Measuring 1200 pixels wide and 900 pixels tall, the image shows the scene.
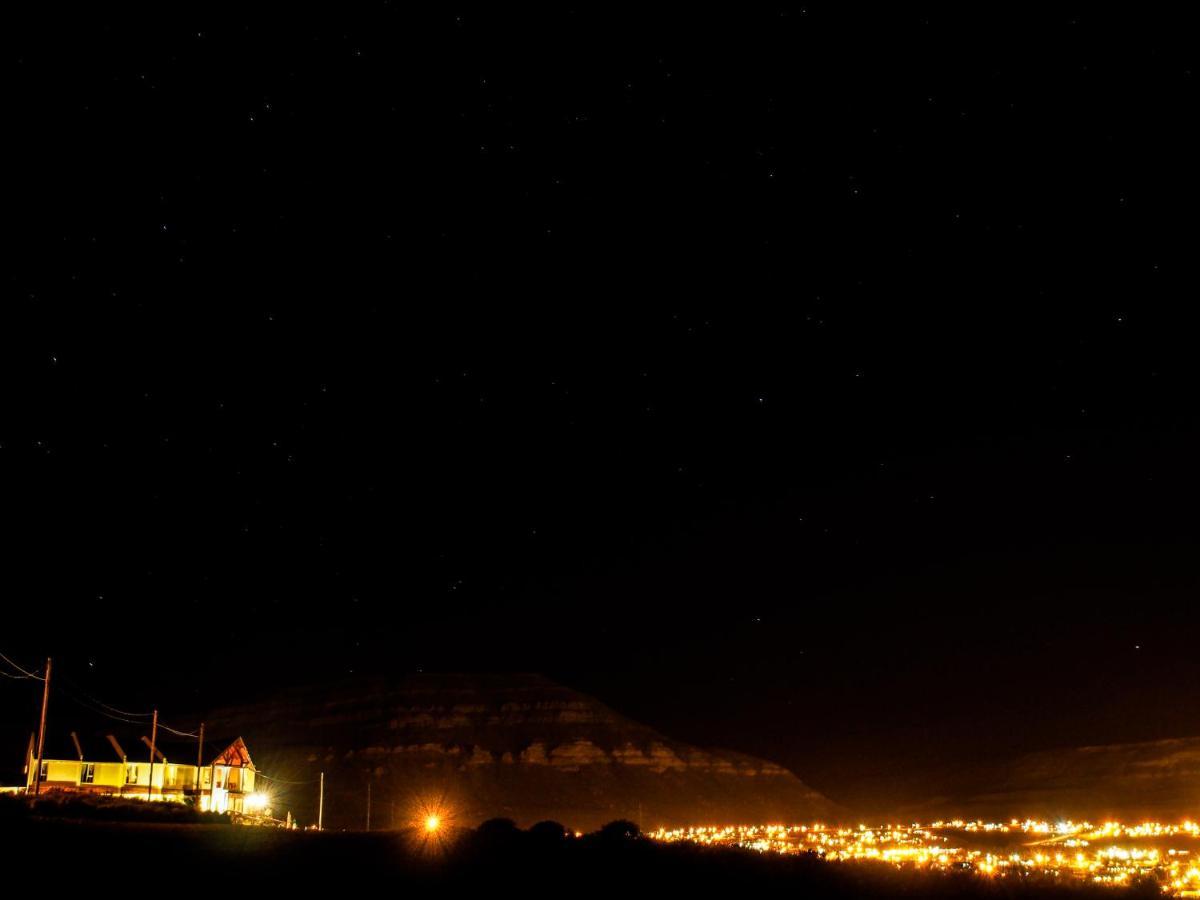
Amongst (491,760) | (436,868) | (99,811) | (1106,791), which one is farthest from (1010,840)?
(436,868)

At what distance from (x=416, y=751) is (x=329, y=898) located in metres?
126

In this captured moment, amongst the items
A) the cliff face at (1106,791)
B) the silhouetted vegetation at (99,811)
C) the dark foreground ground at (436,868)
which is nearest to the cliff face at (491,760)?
the cliff face at (1106,791)

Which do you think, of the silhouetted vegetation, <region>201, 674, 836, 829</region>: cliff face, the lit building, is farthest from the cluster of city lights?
the silhouetted vegetation

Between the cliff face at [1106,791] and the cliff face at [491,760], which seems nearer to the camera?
the cliff face at [491,760]

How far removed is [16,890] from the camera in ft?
66.8

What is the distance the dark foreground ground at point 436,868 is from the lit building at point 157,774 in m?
39.9

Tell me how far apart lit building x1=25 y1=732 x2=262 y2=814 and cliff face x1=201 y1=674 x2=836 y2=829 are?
24.4m

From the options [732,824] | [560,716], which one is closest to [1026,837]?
[732,824]

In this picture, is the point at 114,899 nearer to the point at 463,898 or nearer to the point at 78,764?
the point at 463,898

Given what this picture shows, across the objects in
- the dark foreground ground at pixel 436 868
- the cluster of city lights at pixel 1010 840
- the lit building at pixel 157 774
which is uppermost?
the lit building at pixel 157 774

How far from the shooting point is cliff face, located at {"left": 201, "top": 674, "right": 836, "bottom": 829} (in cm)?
12700

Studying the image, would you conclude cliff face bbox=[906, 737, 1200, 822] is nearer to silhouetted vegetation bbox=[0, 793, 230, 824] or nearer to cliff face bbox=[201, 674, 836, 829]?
cliff face bbox=[201, 674, 836, 829]

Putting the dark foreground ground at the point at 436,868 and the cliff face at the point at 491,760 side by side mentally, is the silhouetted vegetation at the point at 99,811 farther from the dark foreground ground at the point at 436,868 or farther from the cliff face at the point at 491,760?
the cliff face at the point at 491,760

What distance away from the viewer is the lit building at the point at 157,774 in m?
69.3
